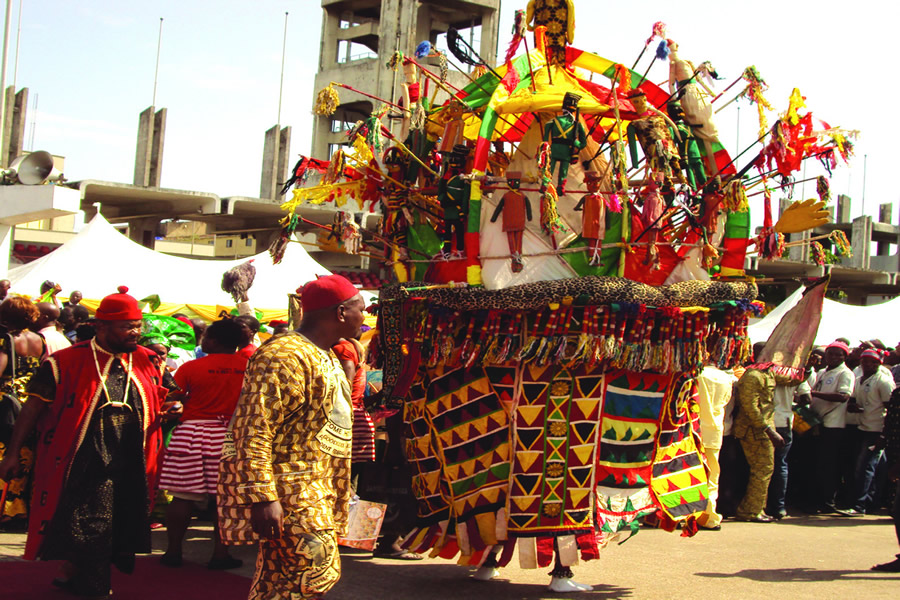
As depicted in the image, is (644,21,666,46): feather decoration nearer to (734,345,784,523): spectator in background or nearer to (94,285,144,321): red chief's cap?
(94,285,144,321): red chief's cap

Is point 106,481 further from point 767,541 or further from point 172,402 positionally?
point 767,541

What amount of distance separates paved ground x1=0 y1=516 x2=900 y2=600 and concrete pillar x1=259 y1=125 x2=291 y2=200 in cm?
3010

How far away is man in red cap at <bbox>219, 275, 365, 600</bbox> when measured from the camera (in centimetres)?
377

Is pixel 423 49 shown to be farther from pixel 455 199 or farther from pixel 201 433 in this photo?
pixel 201 433

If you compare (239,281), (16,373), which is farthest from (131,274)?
(16,373)

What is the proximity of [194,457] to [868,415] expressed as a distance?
27.2 ft

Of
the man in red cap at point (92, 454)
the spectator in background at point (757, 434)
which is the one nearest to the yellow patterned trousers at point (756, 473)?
the spectator in background at point (757, 434)

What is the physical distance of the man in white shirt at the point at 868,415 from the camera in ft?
37.2

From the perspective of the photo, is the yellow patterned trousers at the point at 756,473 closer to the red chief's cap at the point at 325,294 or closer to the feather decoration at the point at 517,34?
the feather decoration at the point at 517,34

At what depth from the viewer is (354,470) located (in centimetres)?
806

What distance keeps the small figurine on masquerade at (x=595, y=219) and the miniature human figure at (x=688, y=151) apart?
0.72 meters

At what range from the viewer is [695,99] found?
6.58 m

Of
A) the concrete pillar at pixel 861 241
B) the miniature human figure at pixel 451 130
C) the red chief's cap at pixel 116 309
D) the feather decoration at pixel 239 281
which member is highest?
the concrete pillar at pixel 861 241

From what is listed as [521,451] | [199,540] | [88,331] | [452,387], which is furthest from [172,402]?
[521,451]
